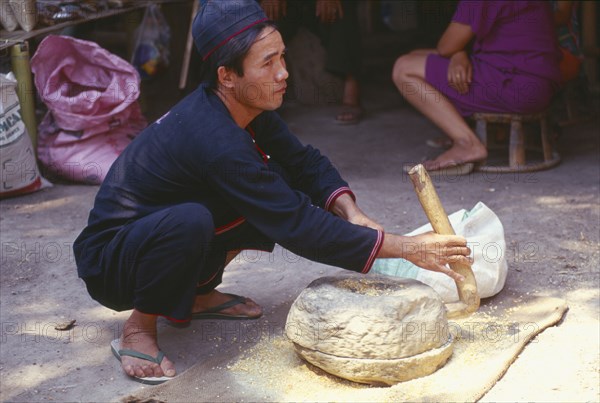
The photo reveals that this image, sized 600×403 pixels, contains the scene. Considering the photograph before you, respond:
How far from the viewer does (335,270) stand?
3527 mm

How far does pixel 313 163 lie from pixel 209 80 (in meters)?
0.55

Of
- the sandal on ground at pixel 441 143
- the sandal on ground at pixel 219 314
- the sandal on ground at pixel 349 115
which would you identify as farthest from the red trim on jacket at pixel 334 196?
the sandal on ground at pixel 349 115

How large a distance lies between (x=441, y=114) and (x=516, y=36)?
58 centimetres

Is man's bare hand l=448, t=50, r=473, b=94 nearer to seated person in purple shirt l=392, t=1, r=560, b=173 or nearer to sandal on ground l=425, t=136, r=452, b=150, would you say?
seated person in purple shirt l=392, t=1, r=560, b=173

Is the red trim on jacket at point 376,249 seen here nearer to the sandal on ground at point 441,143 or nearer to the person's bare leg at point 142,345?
the person's bare leg at point 142,345

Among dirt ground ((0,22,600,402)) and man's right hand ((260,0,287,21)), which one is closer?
dirt ground ((0,22,600,402))

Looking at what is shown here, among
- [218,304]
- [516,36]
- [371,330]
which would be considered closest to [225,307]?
[218,304]

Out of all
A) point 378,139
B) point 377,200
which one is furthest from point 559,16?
point 377,200

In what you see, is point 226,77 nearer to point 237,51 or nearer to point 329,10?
point 237,51

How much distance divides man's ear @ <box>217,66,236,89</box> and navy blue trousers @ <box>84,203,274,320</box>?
39cm

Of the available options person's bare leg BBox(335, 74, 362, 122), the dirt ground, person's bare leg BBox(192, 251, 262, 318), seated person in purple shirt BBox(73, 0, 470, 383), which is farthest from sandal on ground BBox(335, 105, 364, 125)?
seated person in purple shirt BBox(73, 0, 470, 383)

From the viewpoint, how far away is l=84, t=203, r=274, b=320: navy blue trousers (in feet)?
8.44

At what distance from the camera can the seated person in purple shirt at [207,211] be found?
254 cm

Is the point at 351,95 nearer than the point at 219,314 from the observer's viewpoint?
No
